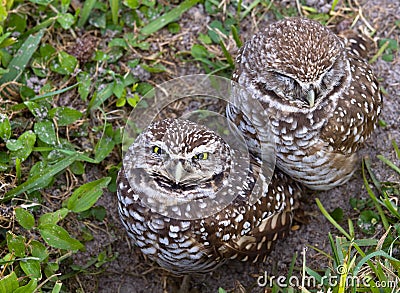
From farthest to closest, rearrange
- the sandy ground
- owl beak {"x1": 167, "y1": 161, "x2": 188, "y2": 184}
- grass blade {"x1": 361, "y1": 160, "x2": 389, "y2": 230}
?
the sandy ground
grass blade {"x1": 361, "y1": 160, "x2": 389, "y2": 230}
owl beak {"x1": 167, "y1": 161, "x2": 188, "y2": 184}

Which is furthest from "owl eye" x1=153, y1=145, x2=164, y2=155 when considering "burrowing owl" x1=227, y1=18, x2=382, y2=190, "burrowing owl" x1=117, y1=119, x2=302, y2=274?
"burrowing owl" x1=227, y1=18, x2=382, y2=190

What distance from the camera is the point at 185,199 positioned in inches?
128

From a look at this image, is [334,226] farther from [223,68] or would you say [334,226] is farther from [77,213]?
[77,213]

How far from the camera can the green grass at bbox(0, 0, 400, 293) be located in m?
3.41

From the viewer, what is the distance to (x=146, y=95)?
4086 millimetres

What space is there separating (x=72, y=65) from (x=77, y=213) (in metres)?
0.96

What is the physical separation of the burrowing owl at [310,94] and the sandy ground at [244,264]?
316 millimetres

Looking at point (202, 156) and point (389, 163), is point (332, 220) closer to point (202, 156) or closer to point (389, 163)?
point (389, 163)

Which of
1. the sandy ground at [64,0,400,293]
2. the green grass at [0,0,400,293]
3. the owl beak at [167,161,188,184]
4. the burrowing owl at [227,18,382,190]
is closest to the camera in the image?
the owl beak at [167,161,188,184]

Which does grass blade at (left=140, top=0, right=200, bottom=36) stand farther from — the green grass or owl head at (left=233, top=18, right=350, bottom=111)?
owl head at (left=233, top=18, right=350, bottom=111)

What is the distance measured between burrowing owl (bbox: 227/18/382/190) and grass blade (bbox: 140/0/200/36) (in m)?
0.73

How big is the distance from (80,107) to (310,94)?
154cm

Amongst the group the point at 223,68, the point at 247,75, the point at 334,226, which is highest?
the point at 247,75

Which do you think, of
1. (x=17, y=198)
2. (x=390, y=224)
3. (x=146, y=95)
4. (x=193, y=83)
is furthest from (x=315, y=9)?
(x=17, y=198)
